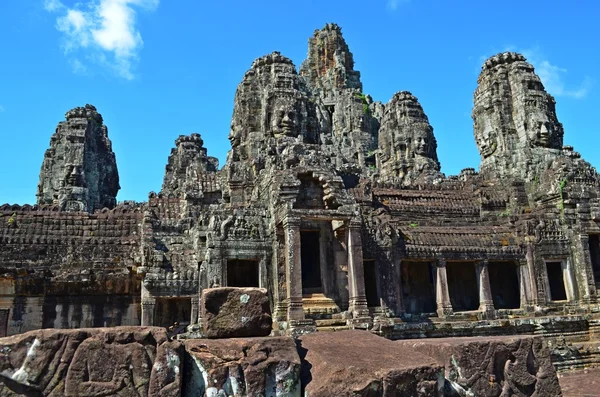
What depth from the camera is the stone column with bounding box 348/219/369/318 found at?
46.2 feet

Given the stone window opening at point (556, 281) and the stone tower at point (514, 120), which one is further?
the stone tower at point (514, 120)

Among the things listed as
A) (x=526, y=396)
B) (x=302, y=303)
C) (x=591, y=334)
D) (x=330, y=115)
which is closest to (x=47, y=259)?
(x=302, y=303)

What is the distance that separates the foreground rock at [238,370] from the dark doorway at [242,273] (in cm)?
1080

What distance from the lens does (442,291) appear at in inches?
685

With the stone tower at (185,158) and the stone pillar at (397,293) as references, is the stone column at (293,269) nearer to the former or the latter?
the stone pillar at (397,293)

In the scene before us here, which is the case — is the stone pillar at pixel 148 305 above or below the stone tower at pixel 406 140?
below

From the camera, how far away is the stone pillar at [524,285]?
60.5 feet

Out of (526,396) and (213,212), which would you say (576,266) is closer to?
(213,212)

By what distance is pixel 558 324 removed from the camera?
16172 mm

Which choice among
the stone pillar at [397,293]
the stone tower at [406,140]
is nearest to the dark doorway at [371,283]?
the stone pillar at [397,293]

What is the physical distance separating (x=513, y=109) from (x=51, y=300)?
68.3 ft

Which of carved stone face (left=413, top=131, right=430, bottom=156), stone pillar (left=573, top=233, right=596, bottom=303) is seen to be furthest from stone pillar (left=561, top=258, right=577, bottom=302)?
carved stone face (left=413, top=131, right=430, bottom=156)

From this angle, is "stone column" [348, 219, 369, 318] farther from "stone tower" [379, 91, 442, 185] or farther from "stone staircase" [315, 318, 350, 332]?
"stone tower" [379, 91, 442, 185]

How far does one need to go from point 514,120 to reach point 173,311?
1777 centimetres
